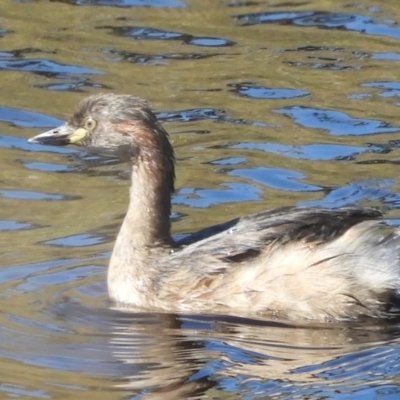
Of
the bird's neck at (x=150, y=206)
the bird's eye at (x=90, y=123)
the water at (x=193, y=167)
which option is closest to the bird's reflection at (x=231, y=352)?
the water at (x=193, y=167)

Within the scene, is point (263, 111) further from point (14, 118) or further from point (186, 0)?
point (186, 0)

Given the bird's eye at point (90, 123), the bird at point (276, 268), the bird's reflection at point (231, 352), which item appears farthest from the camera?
the bird's eye at point (90, 123)

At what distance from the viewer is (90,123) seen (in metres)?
7.83

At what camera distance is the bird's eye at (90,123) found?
307 inches

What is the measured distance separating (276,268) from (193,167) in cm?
286

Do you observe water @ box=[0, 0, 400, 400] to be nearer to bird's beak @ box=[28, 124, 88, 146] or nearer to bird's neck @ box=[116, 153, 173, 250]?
bird's neck @ box=[116, 153, 173, 250]

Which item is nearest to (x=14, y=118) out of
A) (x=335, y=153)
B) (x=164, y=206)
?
(x=335, y=153)

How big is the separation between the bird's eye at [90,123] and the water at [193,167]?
751 millimetres

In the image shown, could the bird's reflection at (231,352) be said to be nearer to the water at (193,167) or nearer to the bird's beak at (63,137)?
the water at (193,167)

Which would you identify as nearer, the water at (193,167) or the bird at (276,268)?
the water at (193,167)

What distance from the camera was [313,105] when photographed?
11008 millimetres

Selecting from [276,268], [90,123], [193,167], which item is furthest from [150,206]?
[193,167]

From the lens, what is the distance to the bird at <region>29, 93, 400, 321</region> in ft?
22.4

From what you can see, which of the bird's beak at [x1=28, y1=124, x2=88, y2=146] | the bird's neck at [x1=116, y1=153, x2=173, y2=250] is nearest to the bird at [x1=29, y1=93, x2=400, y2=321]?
the bird's neck at [x1=116, y1=153, x2=173, y2=250]
